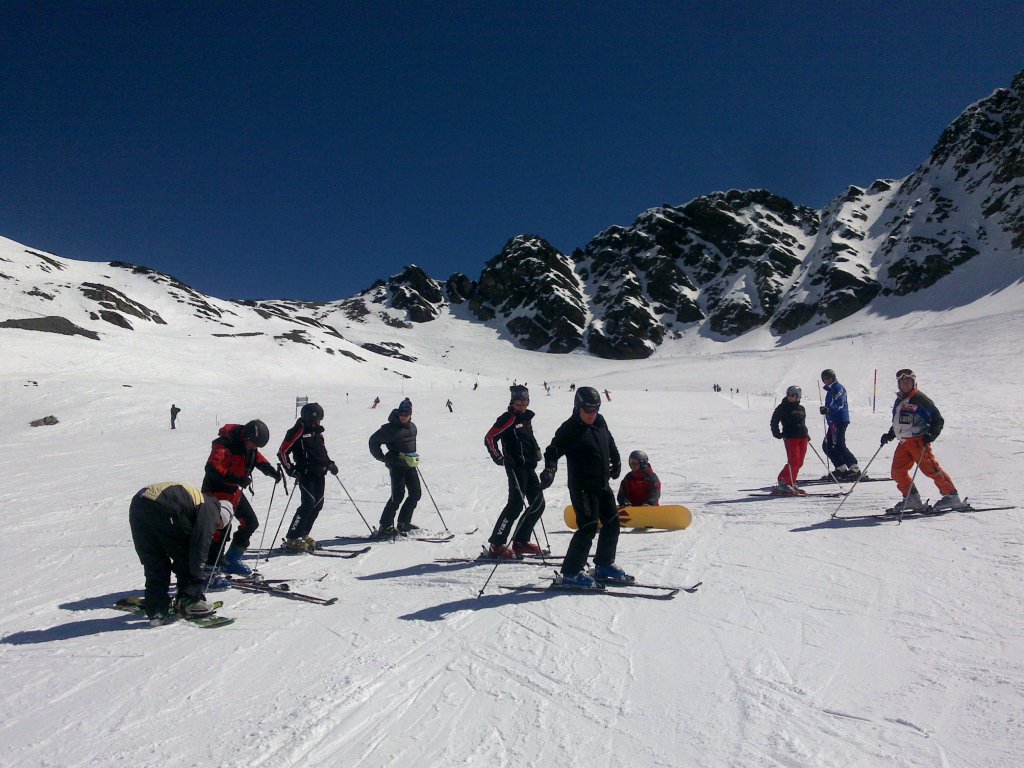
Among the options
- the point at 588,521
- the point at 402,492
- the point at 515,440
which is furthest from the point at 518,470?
the point at 402,492

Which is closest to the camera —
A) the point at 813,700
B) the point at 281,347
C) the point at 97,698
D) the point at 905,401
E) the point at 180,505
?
the point at 813,700

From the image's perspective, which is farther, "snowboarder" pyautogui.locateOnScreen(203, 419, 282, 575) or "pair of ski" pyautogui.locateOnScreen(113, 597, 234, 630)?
"snowboarder" pyautogui.locateOnScreen(203, 419, 282, 575)

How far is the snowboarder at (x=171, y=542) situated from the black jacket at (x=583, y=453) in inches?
125

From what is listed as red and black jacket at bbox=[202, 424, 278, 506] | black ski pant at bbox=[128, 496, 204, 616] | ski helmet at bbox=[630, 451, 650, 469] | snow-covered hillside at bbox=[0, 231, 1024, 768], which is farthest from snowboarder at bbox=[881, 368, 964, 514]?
black ski pant at bbox=[128, 496, 204, 616]

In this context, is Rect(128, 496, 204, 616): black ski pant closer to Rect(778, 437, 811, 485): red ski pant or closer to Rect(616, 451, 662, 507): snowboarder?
Rect(616, 451, 662, 507): snowboarder

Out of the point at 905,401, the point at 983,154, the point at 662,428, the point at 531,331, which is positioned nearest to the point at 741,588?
the point at 905,401

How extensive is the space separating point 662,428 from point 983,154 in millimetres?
149005

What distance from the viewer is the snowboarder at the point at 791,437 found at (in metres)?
9.60

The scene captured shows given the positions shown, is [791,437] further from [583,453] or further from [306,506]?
[306,506]

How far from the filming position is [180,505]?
5.13 metres

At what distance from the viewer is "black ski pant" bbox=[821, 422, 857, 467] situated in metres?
10.6

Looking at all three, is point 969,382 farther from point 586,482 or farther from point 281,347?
point 281,347

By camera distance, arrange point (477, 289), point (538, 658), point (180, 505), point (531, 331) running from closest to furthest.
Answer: point (538, 658) → point (180, 505) → point (531, 331) → point (477, 289)

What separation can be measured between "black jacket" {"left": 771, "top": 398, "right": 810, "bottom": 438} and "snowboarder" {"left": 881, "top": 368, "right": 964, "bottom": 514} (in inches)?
71.9
